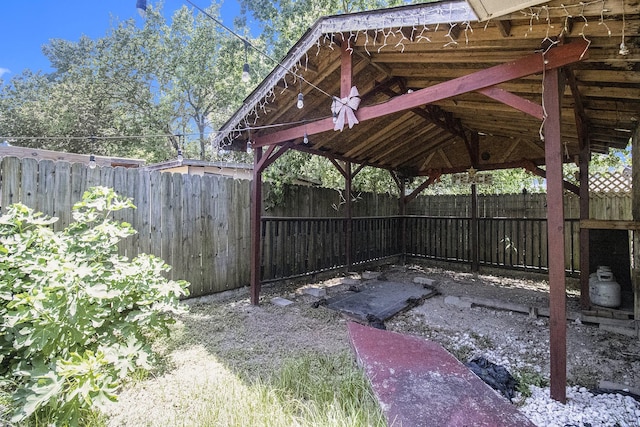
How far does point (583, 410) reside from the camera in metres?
1.91

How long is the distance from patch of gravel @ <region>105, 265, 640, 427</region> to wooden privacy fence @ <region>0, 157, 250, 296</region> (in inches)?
18.9

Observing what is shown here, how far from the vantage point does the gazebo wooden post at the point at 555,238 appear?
79.7 inches

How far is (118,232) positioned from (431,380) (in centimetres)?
247

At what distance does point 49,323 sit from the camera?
175 cm

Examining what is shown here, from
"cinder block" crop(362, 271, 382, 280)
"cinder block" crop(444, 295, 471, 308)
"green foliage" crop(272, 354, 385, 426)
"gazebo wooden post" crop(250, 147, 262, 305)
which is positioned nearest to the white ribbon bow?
"gazebo wooden post" crop(250, 147, 262, 305)

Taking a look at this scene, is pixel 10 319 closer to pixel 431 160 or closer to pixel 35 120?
pixel 431 160

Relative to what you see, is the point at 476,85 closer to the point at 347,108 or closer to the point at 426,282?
the point at 347,108

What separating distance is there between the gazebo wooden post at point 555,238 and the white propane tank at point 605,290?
7.57 ft

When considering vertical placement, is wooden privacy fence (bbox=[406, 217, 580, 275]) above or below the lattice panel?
below

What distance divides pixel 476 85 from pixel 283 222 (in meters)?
3.48

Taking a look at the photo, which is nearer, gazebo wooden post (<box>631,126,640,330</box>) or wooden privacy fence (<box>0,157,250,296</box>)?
wooden privacy fence (<box>0,157,250,296</box>)

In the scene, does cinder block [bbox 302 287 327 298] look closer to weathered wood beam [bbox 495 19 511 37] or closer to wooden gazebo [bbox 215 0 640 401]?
wooden gazebo [bbox 215 0 640 401]

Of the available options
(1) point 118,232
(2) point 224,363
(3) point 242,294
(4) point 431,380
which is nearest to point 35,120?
(3) point 242,294

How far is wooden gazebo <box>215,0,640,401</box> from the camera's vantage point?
2018mm
